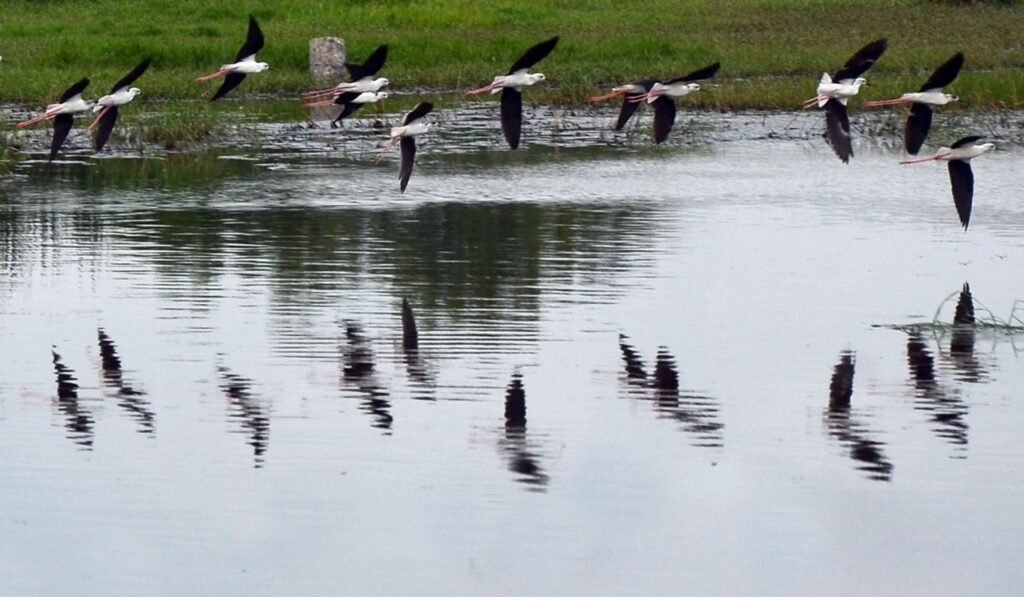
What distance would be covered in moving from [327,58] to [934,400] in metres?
14.9

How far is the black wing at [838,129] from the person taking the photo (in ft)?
39.5

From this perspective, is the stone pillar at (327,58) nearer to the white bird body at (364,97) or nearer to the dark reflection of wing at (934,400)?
the white bird body at (364,97)

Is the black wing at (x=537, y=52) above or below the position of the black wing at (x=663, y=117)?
above

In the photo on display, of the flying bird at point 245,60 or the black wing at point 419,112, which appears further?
the flying bird at point 245,60

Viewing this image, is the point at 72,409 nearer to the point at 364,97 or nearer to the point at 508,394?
the point at 508,394

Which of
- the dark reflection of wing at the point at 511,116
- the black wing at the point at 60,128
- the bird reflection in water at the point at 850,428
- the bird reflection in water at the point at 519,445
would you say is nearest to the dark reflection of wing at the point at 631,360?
the bird reflection in water at the point at 519,445

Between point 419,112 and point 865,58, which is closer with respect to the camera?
point 865,58

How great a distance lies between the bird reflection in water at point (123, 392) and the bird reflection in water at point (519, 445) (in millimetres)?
1469

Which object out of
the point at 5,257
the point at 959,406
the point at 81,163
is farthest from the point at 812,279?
the point at 81,163

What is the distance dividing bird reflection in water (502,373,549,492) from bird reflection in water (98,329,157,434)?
1.47 metres

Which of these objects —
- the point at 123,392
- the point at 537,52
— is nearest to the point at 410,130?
the point at 537,52

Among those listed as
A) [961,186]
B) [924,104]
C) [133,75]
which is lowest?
[961,186]

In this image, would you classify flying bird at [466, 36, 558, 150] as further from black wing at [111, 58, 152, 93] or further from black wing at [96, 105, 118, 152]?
black wing at [96, 105, 118, 152]

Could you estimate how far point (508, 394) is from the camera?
8.84 m
